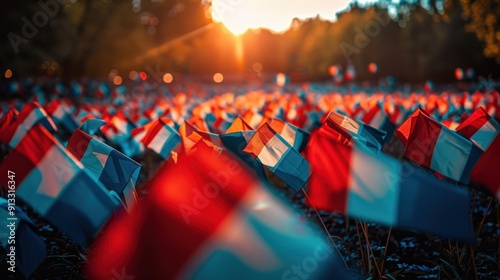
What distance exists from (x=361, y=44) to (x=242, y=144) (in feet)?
204

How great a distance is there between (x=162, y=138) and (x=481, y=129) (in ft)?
15.3

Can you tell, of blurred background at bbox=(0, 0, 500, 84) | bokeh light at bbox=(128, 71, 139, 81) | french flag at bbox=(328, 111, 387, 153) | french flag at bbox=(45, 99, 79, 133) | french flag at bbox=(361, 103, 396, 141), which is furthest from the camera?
bokeh light at bbox=(128, 71, 139, 81)

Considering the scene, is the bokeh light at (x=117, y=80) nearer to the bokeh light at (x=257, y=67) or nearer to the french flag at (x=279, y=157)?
the french flag at (x=279, y=157)

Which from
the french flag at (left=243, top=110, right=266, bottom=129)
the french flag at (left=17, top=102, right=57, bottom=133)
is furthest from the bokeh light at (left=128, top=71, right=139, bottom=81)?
the french flag at (left=17, top=102, right=57, bottom=133)

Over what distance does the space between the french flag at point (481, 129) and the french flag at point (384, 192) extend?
2.22 meters

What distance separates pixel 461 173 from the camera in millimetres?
5785

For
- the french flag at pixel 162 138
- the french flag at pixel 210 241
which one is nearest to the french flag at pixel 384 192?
the french flag at pixel 210 241

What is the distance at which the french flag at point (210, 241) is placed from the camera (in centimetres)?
393

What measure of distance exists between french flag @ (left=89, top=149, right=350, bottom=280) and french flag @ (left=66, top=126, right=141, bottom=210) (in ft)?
4.35

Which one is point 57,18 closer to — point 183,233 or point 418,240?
point 418,240

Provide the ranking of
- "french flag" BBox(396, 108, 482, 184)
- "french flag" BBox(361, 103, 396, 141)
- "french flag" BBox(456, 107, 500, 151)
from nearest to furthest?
1. "french flag" BBox(396, 108, 482, 184)
2. "french flag" BBox(456, 107, 500, 151)
3. "french flag" BBox(361, 103, 396, 141)

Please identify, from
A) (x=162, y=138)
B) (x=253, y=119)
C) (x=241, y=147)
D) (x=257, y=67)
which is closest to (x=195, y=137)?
(x=241, y=147)

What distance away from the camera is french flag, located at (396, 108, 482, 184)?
5.80 meters

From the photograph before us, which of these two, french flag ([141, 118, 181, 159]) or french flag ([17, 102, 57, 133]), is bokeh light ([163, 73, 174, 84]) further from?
french flag ([141, 118, 181, 159])
